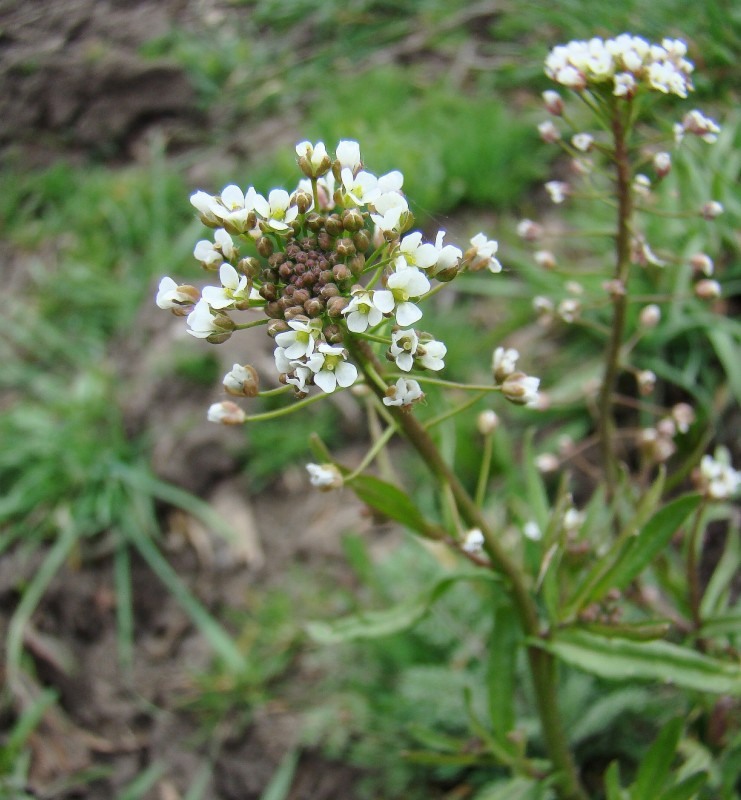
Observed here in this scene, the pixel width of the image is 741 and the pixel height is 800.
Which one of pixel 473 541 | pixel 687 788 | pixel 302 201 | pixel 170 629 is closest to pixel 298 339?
pixel 302 201

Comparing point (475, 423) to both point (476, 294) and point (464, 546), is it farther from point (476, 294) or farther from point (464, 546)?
point (464, 546)

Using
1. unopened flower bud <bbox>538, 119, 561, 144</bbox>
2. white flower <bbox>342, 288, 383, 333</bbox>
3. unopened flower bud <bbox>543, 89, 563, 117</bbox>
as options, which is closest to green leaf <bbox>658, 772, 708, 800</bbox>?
white flower <bbox>342, 288, 383, 333</bbox>

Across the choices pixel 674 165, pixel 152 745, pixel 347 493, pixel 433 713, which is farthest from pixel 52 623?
pixel 674 165

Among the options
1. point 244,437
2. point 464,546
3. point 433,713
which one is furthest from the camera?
point 244,437

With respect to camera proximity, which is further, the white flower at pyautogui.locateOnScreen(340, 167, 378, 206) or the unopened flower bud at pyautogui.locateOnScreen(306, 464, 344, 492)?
the unopened flower bud at pyautogui.locateOnScreen(306, 464, 344, 492)

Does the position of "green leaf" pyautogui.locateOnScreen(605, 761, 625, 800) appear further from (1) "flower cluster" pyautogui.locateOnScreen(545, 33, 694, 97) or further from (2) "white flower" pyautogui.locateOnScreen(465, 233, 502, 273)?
(1) "flower cluster" pyautogui.locateOnScreen(545, 33, 694, 97)
